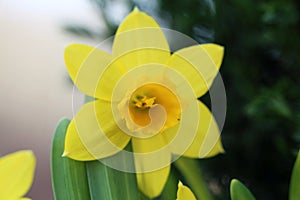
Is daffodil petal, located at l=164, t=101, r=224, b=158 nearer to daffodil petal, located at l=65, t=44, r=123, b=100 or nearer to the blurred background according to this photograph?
daffodil petal, located at l=65, t=44, r=123, b=100

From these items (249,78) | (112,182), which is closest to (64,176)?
(112,182)

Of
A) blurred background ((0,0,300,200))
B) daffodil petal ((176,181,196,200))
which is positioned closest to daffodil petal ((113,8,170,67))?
daffodil petal ((176,181,196,200))

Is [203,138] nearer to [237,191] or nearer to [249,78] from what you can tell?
[237,191]

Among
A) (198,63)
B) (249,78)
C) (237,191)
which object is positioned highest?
(198,63)

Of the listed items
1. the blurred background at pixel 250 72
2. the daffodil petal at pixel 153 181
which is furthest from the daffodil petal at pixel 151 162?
the blurred background at pixel 250 72

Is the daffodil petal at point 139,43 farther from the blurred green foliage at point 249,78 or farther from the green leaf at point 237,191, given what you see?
the blurred green foliage at point 249,78

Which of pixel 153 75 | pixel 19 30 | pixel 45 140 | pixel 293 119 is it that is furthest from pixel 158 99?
pixel 19 30
